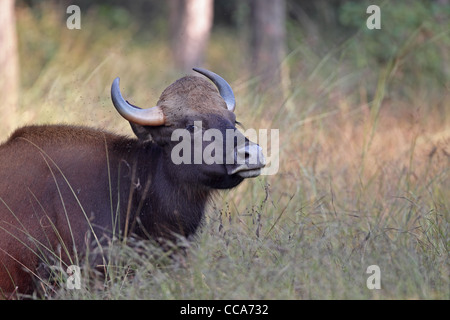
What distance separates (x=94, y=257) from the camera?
215 inches

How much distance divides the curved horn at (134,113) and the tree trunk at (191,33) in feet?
35.4

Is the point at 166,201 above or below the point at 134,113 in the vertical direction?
below

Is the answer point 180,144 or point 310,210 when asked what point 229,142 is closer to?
point 180,144

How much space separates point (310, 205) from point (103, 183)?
2.13 m

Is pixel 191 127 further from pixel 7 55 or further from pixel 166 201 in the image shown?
pixel 7 55

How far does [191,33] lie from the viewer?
17000mm

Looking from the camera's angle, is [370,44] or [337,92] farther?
[370,44]

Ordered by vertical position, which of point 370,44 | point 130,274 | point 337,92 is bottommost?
point 130,274

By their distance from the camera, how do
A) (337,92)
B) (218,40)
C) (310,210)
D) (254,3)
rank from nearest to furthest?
1. (310,210)
2. (337,92)
3. (254,3)
4. (218,40)

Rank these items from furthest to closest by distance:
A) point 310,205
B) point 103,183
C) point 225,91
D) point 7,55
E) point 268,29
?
point 268,29, point 7,55, point 310,205, point 225,91, point 103,183

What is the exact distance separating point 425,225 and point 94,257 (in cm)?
285

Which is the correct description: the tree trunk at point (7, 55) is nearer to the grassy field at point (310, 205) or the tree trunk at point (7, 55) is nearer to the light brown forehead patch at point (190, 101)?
the grassy field at point (310, 205)

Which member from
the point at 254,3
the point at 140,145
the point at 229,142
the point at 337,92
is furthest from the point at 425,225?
the point at 254,3

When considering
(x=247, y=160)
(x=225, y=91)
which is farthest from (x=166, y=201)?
(x=225, y=91)
